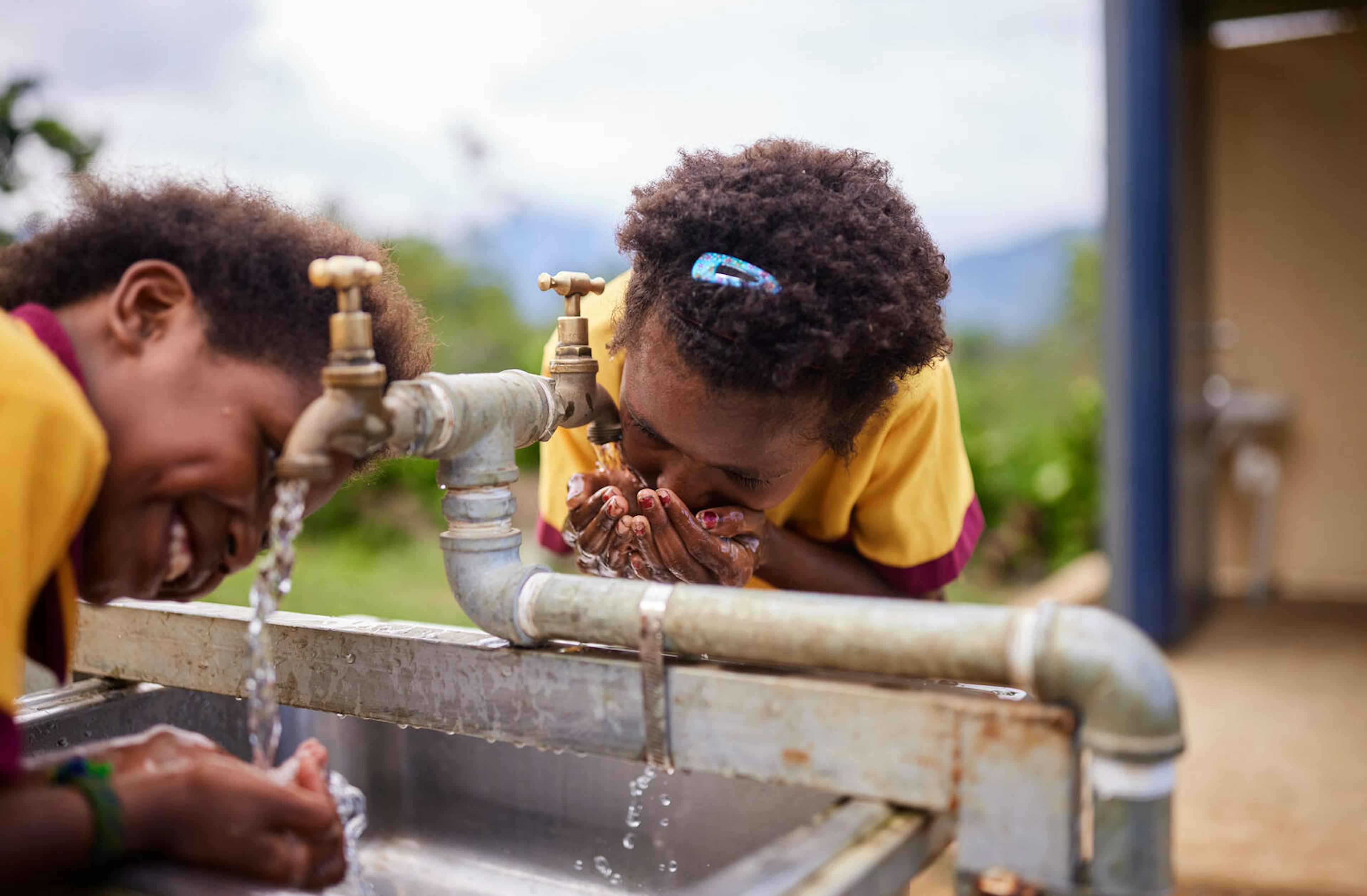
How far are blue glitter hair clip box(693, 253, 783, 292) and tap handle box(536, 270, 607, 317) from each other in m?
0.14

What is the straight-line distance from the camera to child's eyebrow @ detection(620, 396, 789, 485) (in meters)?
1.33

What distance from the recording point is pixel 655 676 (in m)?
0.97

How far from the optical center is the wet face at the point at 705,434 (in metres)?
1.25

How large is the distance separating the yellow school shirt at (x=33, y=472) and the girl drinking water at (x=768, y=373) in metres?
0.62

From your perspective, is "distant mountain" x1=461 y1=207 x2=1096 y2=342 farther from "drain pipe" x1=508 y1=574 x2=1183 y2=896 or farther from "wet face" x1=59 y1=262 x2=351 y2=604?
"drain pipe" x1=508 y1=574 x2=1183 y2=896

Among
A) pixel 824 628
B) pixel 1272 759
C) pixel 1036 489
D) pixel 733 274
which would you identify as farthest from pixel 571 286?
pixel 1036 489

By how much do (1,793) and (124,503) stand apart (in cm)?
27

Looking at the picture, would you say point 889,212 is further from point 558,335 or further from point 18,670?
point 18,670

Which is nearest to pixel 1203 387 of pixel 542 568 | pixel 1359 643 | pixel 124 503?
pixel 1359 643

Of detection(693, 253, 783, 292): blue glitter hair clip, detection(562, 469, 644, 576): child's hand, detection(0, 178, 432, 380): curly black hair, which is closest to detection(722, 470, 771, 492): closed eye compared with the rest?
detection(562, 469, 644, 576): child's hand

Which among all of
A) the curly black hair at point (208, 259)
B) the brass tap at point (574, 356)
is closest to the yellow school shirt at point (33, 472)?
the curly black hair at point (208, 259)

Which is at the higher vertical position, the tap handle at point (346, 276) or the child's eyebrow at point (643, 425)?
the tap handle at point (346, 276)

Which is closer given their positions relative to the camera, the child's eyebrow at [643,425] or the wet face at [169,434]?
the wet face at [169,434]

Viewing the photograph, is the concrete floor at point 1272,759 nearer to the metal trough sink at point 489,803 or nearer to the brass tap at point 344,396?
the metal trough sink at point 489,803
